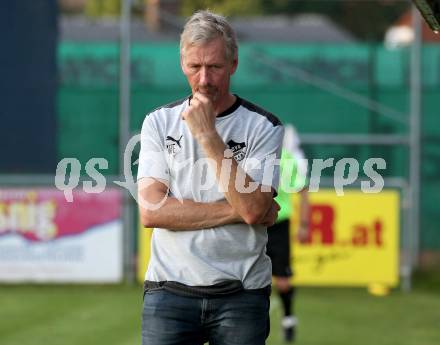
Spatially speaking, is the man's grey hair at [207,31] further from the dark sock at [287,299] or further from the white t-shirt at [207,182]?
the dark sock at [287,299]

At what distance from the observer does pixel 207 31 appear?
456cm

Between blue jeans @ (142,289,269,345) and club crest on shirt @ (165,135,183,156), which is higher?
club crest on shirt @ (165,135,183,156)

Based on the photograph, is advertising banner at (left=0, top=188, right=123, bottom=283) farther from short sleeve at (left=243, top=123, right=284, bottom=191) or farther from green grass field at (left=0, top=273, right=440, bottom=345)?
short sleeve at (left=243, top=123, right=284, bottom=191)

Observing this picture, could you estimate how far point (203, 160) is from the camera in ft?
15.3

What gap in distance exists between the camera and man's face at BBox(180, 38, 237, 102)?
457 centimetres

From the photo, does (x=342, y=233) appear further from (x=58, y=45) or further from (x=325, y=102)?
(x=58, y=45)

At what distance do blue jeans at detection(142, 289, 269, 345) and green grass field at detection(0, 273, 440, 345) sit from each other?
5840mm

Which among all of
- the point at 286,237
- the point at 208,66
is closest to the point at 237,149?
the point at 208,66

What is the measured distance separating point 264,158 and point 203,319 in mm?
700

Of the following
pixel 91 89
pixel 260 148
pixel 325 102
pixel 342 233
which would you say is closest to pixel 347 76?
pixel 325 102

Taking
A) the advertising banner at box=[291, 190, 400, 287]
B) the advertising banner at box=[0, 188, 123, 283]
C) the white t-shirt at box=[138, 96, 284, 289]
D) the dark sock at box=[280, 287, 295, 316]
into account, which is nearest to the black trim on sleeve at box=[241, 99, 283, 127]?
the white t-shirt at box=[138, 96, 284, 289]

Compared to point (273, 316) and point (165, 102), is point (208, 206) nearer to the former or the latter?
point (273, 316)

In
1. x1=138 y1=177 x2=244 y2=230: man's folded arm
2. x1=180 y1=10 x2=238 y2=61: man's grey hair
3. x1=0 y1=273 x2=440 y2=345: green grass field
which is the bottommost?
x1=0 y1=273 x2=440 y2=345: green grass field

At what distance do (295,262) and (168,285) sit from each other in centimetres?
1003
